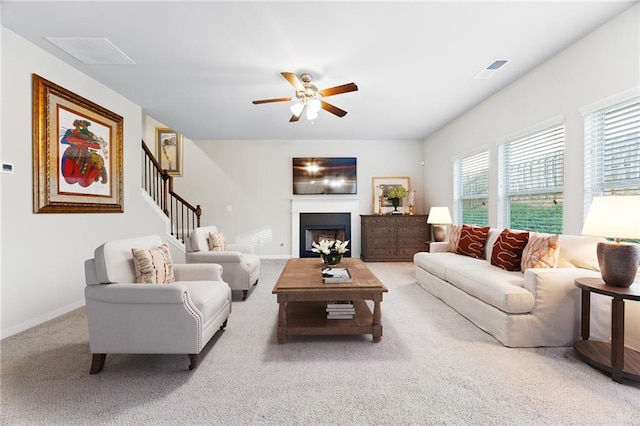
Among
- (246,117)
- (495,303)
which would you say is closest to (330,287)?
(495,303)

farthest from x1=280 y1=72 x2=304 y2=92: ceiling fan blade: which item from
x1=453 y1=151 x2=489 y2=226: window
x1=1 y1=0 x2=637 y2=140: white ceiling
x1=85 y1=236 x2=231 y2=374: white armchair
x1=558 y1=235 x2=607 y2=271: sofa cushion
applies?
x1=453 y1=151 x2=489 y2=226: window

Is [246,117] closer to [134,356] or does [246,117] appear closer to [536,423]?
[134,356]

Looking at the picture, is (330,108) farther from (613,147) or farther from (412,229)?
(412,229)

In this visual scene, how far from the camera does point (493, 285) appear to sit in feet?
8.39

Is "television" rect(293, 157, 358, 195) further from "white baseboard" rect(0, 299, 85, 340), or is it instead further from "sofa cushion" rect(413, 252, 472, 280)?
"white baseboard" rect(0, 299, 85, 340)

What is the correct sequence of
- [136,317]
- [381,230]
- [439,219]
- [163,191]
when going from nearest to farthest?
[136,317] < [439,219] < [163,191] < [381,230]

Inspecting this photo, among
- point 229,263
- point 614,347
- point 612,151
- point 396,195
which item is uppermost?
point 612,151

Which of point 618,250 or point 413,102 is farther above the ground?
point 413,102

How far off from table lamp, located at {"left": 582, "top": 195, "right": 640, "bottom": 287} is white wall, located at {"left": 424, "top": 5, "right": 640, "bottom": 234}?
95 cm

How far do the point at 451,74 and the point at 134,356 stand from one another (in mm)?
4261

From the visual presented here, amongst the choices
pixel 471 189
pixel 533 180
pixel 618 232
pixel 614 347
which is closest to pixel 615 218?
pixel 618 232

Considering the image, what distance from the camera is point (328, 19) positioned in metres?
2.47

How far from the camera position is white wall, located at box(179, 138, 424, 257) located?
6.64 metres

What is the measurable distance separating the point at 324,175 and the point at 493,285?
458cm
